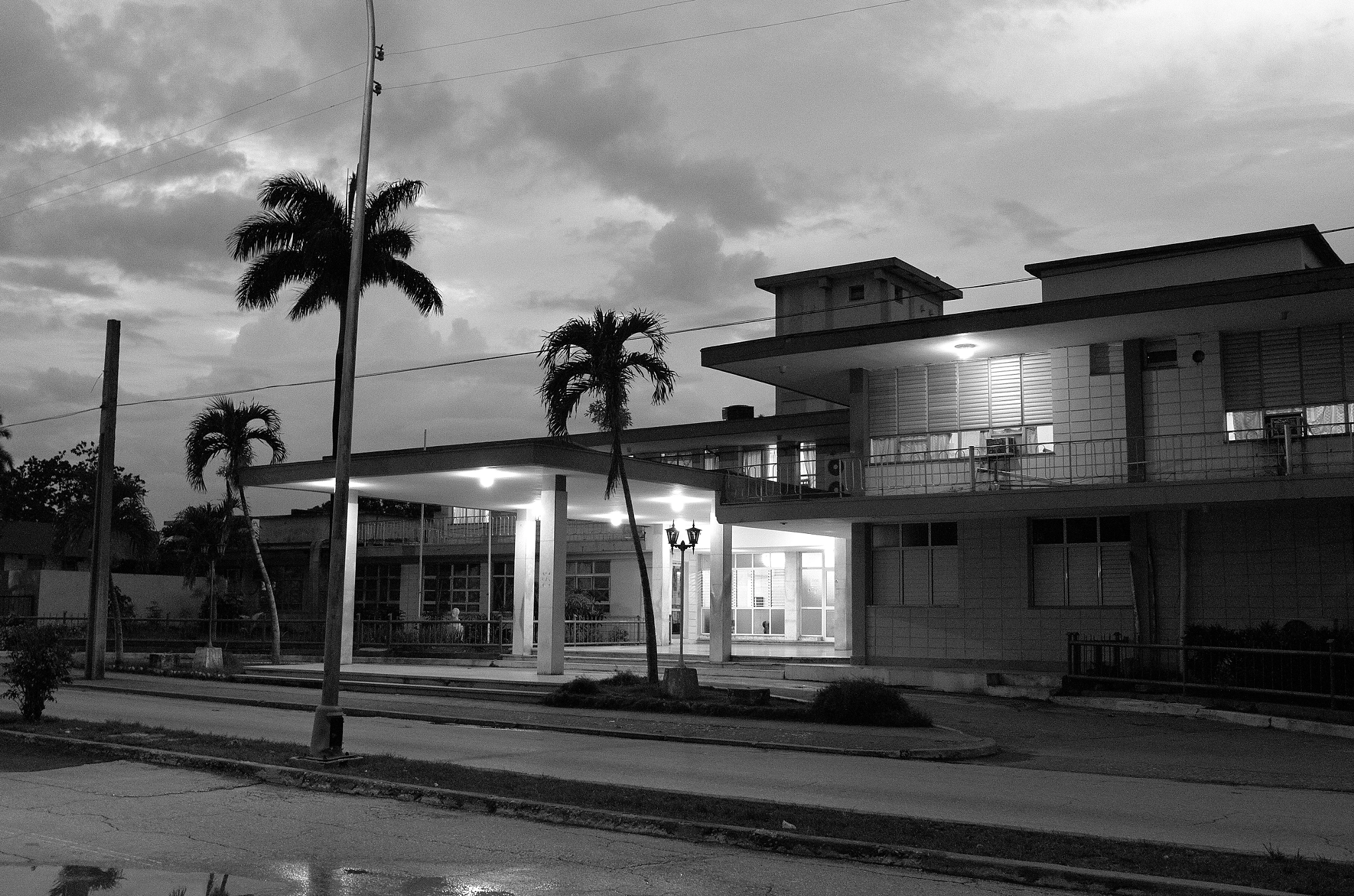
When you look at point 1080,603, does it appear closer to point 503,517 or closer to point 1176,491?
point 1176,491

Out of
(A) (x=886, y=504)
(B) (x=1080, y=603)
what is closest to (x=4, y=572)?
(A) (x=886, y=504)

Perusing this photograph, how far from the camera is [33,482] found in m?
84.8

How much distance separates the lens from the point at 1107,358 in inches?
1049

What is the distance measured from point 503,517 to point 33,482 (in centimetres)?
5003

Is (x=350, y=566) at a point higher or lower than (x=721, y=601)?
higher

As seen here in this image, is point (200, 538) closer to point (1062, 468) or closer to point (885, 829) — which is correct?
point (1062, 468)

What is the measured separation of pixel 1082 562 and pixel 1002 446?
3.06 meters

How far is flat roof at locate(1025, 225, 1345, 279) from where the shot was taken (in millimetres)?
28047

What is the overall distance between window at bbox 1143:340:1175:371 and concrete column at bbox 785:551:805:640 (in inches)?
633

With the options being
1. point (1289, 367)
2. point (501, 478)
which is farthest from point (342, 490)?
point (1289, 367)

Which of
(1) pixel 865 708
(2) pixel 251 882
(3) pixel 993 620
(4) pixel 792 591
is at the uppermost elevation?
(4) pixel 792 591

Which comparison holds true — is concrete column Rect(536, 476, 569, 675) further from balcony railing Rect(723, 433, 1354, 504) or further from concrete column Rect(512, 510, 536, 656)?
concrete column Rect(512, 510, 536, 656)

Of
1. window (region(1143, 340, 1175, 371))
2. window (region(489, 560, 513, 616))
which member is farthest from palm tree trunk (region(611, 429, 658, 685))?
window (region(489, 560, 513, 616))

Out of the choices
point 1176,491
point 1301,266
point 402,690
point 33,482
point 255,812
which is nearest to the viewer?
point 255,812
